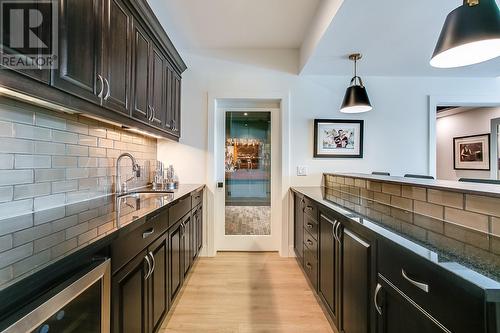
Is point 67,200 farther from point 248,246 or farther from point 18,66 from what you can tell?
point 248,246

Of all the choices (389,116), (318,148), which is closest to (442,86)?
(389,116)

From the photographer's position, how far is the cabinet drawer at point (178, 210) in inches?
75.0

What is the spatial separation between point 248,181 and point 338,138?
4.47 ft

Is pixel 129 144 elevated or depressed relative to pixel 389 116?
depressed

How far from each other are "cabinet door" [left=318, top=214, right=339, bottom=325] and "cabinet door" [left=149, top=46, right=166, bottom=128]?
178cm

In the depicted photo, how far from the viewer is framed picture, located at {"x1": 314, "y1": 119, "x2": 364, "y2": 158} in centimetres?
333

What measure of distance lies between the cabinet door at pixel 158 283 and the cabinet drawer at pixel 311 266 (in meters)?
1.26

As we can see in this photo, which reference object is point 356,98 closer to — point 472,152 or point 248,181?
point 248,181

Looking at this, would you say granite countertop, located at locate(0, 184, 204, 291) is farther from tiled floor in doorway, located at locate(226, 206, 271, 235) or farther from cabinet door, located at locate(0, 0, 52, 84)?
tiled floor in doorway, located at locate(226, 206, 271, 235)

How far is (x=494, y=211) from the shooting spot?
40.9 inches

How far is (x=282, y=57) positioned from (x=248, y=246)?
103 inches

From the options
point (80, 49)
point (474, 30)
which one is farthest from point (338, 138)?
point (80, 49)

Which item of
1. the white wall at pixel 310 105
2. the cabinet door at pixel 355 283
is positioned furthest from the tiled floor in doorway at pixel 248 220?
the cabinet door at pixel 355 283

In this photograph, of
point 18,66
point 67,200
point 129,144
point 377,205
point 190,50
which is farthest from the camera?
point 190,50
